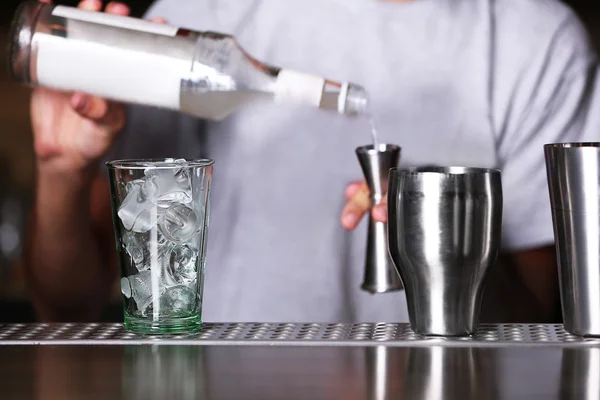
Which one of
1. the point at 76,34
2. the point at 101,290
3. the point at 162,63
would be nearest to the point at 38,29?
the point at 76,34

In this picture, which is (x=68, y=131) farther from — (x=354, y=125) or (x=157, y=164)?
(x=157, y=164)

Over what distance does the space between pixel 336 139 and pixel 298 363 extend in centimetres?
83

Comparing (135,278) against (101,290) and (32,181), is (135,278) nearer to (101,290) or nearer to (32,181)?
(101,290)

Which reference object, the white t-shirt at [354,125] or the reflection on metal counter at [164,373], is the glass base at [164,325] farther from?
the white t-shirt at [354,125]

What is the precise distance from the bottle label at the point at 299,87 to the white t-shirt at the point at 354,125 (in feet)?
1.09

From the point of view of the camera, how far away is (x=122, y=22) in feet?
3.48

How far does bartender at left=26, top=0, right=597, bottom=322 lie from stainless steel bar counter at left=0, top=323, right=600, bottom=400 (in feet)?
2.14

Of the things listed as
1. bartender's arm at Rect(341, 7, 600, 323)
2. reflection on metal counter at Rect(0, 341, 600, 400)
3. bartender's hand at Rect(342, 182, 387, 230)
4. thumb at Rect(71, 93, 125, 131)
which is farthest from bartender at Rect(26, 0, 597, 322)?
reflection on metal counter at Rect(0, 341, 600, 400)

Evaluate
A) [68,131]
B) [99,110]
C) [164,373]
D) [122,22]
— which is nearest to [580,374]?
[164,373]

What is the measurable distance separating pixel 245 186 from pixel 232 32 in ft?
0.85

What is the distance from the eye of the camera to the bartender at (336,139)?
1.50 m

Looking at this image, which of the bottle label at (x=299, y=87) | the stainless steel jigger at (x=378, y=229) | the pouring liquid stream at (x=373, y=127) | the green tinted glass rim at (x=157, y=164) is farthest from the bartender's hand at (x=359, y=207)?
the green tinted glass rim at (x=157, y=164)

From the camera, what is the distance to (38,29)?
1.13 m

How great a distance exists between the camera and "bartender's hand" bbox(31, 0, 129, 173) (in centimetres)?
135
